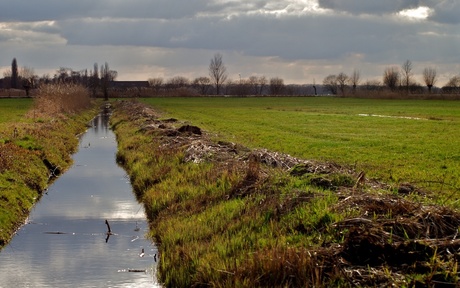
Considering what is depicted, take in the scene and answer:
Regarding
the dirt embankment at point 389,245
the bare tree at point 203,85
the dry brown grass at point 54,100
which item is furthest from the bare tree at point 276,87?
the dirt embankment at point 389,245

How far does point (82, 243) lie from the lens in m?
12.4

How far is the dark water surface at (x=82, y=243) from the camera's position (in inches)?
400

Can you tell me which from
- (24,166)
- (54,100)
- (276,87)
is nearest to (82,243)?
(24,166)

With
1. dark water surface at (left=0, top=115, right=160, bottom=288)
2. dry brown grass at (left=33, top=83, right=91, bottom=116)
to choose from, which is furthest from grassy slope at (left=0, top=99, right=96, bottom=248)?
dry brown grass at (left=33, top=83, right=91, bottom=116)

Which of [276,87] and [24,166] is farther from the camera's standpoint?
[276,87]

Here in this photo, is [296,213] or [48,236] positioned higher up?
[296,213]

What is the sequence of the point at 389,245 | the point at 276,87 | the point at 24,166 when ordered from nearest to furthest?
the point at 389,245, the point at 24,166, the point at 276,87

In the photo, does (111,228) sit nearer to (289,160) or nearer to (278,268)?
(289,160)

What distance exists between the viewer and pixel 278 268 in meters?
7.95

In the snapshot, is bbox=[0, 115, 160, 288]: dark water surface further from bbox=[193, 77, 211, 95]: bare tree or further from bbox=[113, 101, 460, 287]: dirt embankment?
bbox=[193, 77, 211, 95]: bare tree

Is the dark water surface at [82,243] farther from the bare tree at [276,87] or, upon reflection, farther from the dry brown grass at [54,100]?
the bare tree at [276,87]

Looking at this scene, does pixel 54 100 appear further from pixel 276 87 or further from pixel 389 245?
pixel 276 87

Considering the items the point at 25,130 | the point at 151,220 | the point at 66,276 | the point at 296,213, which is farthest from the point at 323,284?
the point at 25,130

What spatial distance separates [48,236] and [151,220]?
2538 millimetres
